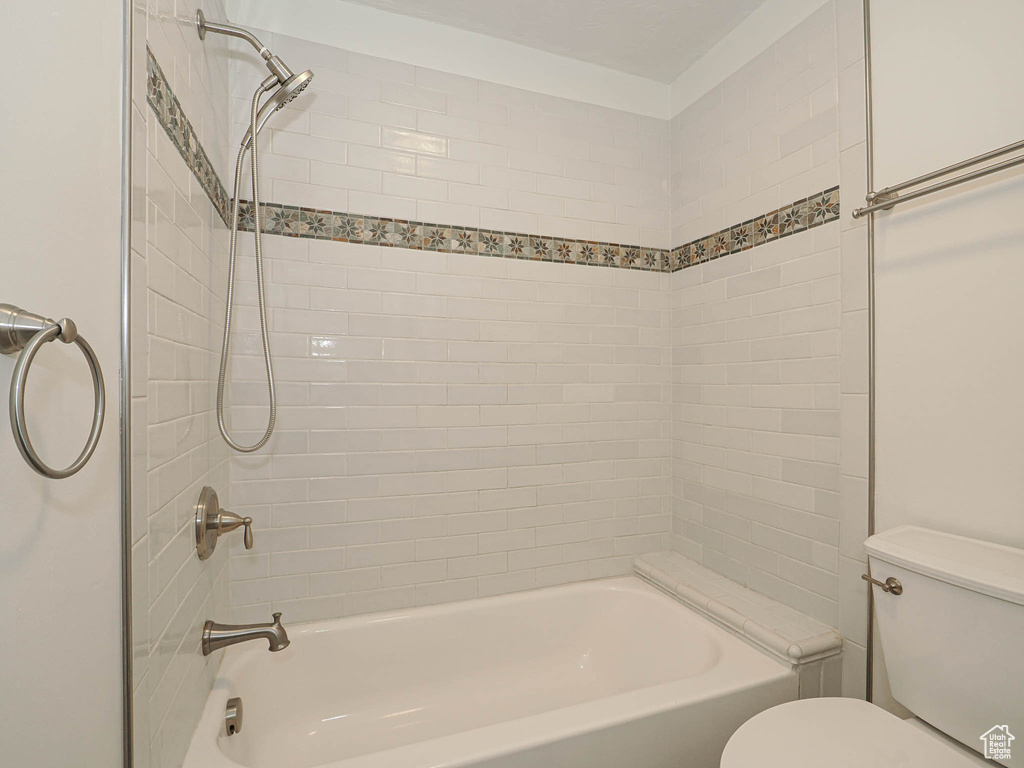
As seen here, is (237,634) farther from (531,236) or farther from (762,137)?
(762,137)

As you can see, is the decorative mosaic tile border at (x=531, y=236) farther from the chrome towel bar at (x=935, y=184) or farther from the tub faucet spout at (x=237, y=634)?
the tub faucet spout at (x=237, y=634)

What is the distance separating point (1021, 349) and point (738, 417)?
2.77 ft

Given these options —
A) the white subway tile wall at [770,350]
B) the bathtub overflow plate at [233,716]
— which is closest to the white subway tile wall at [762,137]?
the white subway tile wall at [770,350]

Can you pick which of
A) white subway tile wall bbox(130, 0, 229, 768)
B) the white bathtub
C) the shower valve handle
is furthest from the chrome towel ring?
the white bathtub

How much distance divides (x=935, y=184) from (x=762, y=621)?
131cm

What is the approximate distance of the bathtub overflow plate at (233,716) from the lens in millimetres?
1286

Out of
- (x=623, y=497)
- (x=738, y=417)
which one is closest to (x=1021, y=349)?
(x=738, y=417)

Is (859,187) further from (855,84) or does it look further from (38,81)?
(38,81)

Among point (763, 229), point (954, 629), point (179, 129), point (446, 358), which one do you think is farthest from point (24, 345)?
point (763, 229)

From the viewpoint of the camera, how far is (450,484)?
184 centimetres

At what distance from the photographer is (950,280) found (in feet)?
3.91

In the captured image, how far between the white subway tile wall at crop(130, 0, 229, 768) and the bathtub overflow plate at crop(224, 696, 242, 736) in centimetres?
7

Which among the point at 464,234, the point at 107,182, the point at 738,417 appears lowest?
the point at 738,417

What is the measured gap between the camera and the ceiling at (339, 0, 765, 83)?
174 cm
